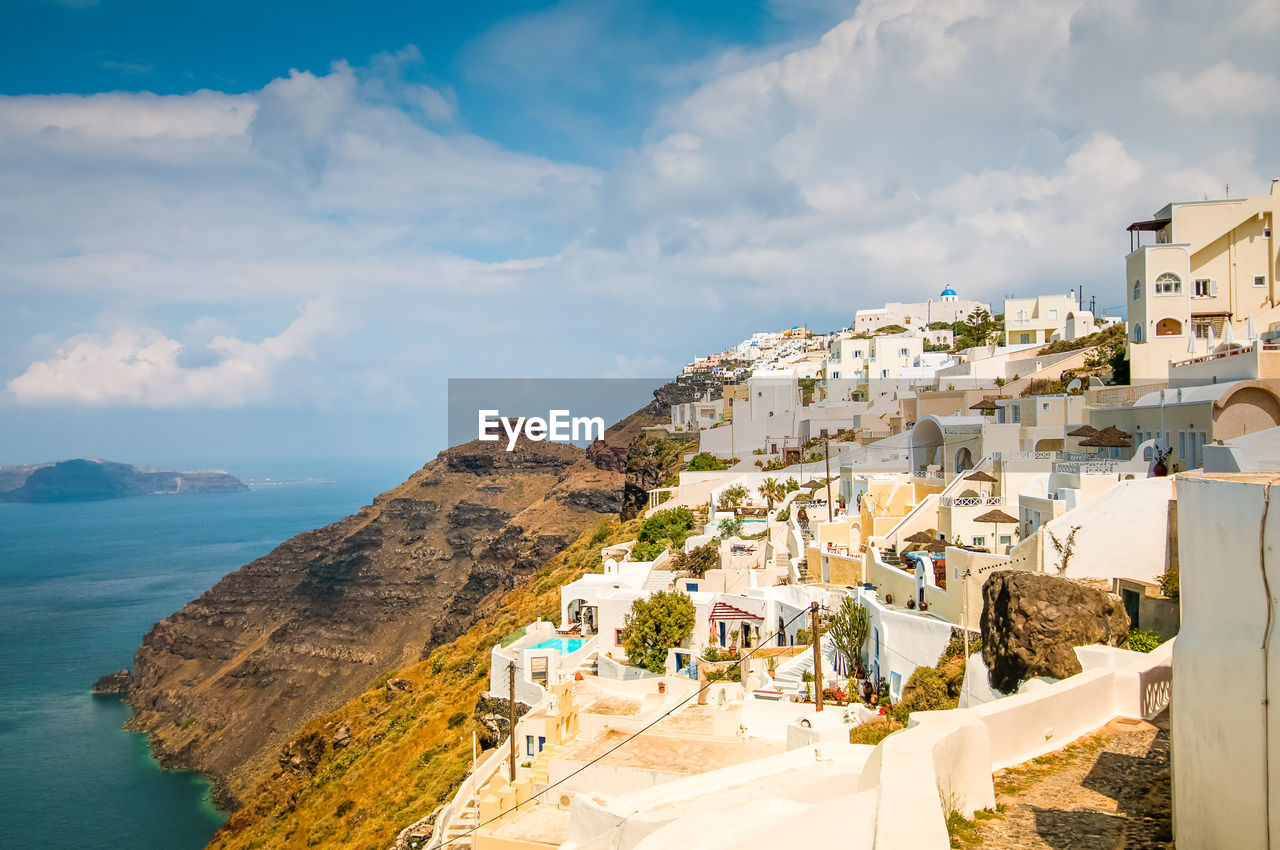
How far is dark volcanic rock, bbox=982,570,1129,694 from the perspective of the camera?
459 inches

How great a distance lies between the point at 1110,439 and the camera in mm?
19531

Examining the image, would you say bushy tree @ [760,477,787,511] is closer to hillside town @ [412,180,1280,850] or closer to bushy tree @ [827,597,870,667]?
hillside town @ [412,180,1280,850]

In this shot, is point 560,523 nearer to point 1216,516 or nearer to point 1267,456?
point 1267,456

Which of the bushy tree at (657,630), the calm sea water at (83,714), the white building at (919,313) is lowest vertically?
the calm sea water at (83,714)

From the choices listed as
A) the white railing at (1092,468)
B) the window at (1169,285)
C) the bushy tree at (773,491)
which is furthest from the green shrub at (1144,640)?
the bushy tree at (773,491)

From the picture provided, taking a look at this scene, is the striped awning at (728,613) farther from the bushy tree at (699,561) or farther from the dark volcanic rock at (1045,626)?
the dark volcanic rock at (1045,626)

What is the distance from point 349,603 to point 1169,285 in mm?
68839

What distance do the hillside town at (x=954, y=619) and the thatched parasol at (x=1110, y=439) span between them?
0.40 ft

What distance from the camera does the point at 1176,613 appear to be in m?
Answer: 12.4

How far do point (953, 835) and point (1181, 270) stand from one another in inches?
1012

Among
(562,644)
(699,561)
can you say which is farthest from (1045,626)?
(562,644)

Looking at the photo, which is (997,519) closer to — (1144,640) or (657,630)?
(1144,640)

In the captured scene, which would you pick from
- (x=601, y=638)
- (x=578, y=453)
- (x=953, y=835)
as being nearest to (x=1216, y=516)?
(x=953, y=835)

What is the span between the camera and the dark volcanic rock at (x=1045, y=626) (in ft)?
38.3
